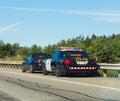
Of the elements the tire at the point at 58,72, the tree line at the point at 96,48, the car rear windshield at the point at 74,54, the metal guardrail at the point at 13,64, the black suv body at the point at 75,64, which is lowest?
the tire at the point at 58,72

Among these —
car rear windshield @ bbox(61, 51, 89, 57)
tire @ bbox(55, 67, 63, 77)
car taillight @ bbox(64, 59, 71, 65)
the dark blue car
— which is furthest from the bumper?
the dark blue car

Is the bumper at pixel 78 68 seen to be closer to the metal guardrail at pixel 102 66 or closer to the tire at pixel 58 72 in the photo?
the tire at pixel 58 72

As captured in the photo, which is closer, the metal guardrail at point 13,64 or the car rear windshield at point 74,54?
the car rear windshield at point 74,54

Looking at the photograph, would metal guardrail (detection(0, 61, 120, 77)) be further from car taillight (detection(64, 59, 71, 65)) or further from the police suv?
car taillight (detection(64, 59, 71, 65))

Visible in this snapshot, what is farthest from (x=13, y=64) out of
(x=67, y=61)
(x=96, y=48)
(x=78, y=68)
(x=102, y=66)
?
(x=96, y=48)

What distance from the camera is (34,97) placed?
13.7m

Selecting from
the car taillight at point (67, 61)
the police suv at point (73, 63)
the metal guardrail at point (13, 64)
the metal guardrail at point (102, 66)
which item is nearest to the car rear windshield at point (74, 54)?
the police suv at point (73, 63)

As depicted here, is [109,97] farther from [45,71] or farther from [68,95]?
[45,71]

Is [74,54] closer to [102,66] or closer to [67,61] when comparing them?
[67,61]

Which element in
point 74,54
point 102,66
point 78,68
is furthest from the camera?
point 102,66

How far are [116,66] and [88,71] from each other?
148cm

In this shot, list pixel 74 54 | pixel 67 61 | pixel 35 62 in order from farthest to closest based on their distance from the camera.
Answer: pixel 35 62 → pixel 74 54 → pixel 67 61

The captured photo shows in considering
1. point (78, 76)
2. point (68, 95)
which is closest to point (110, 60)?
point (78, 76)

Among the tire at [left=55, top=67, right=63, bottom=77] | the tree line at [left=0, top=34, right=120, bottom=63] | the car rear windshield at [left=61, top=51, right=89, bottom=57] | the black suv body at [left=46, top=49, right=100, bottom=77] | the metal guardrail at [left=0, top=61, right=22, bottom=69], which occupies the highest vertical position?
the tree line at [left=0, top=34, right=120, bottom=63]
